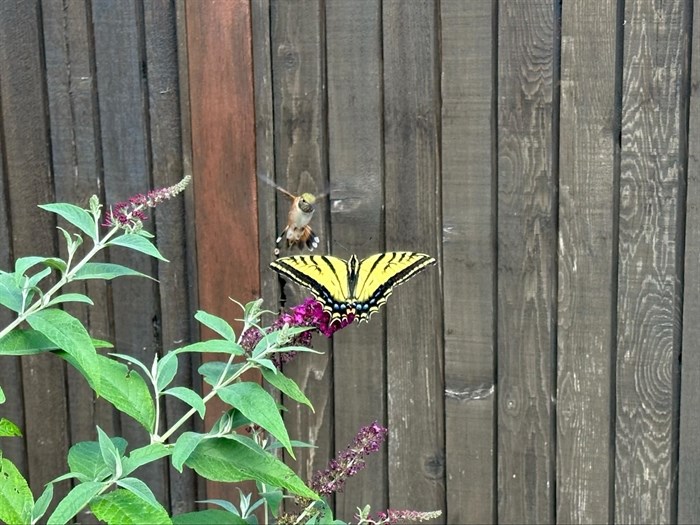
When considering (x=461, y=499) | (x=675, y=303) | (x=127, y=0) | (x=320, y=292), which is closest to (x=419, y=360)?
(x=461, y=499)

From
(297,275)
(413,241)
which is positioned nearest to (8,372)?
(413,241)

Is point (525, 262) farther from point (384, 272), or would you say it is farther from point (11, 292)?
point (11, 292)

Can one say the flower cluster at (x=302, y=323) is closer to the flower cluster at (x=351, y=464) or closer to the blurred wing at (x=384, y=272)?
the flower cluster at (x=351, y=464)

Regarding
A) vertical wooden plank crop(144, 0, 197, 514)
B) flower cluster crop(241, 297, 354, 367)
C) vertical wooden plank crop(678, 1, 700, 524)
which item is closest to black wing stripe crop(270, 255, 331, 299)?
flower cluster crop(241, 297, 354, 367)

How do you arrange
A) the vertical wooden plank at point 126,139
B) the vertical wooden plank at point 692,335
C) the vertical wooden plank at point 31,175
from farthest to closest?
the vertical wooden plank at point 31,175, the vertical wooden plank at point 126,139, the vertical wooden plank at point 692,335

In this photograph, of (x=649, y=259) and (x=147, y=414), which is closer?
(x=147, y=414)

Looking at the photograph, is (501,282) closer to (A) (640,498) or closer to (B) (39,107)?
(A) (640,498)

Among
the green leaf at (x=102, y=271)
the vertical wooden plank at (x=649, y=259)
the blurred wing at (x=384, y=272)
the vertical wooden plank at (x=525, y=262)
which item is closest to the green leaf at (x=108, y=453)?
the green leaf at (x=102, y=271)
